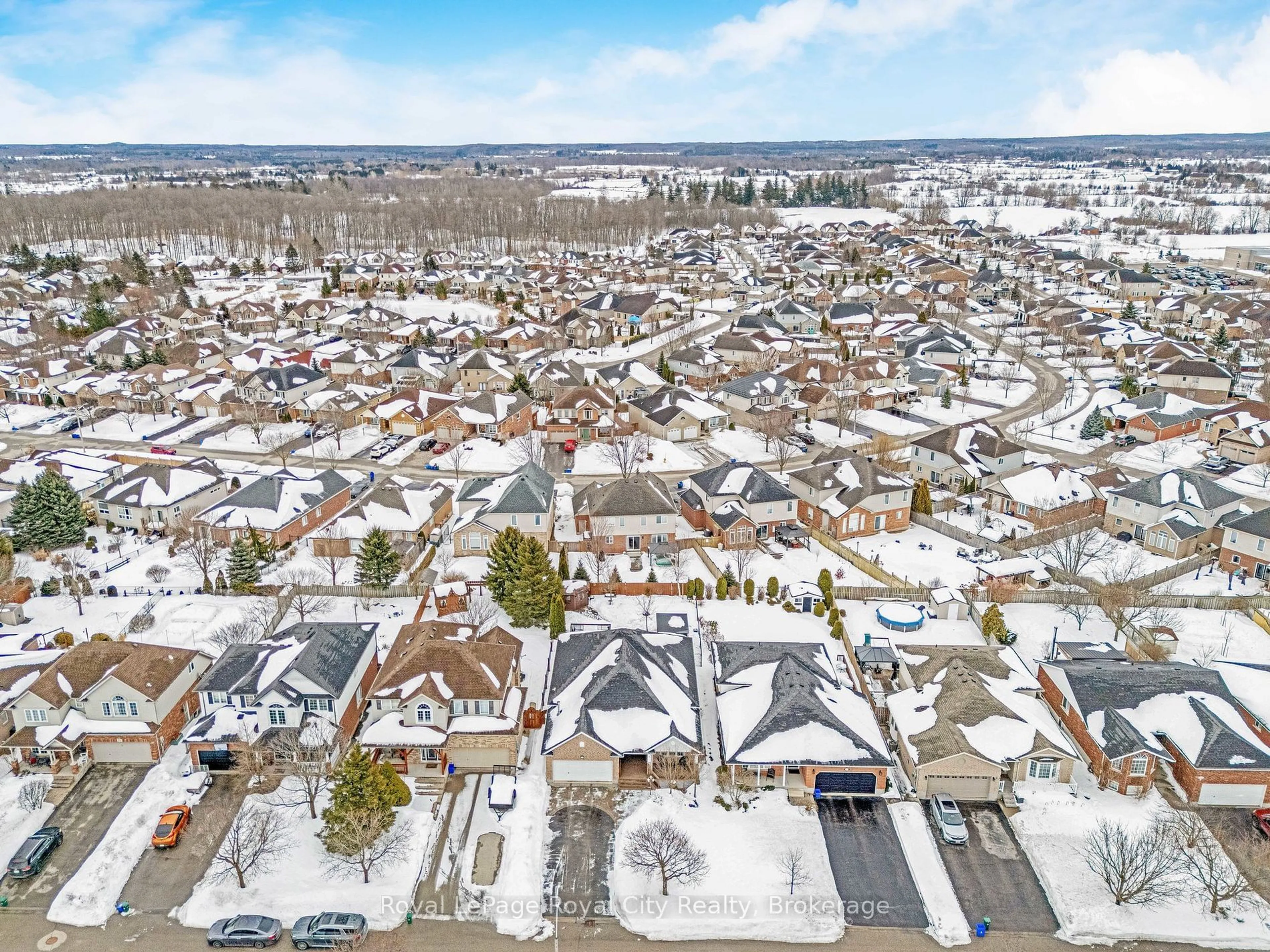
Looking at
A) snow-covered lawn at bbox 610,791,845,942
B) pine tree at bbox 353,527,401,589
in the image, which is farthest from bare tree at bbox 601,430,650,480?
snow-covered lawn at bbox 610,791,845,942

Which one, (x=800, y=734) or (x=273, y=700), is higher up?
(x=273, y=700)

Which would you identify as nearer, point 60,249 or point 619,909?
point 619,909

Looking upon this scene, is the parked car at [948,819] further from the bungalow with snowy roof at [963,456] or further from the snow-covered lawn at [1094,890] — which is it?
the bungalow with snowy roof at [963,456]

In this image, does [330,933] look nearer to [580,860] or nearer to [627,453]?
[580,860]

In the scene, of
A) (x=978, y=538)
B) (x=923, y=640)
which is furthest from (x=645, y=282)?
(x=923, y=640)

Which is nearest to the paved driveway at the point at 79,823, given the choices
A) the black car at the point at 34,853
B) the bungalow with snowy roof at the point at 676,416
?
the black car at the point at 34,853

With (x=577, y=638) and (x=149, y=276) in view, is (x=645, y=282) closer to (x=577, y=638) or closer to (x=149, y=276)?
(x=149, y=276)

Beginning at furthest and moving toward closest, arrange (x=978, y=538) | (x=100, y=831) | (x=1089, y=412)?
(x=1089, y=412) → (x=978, y=538) → (x=100, y=831)

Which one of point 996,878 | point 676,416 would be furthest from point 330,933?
point 676,416
